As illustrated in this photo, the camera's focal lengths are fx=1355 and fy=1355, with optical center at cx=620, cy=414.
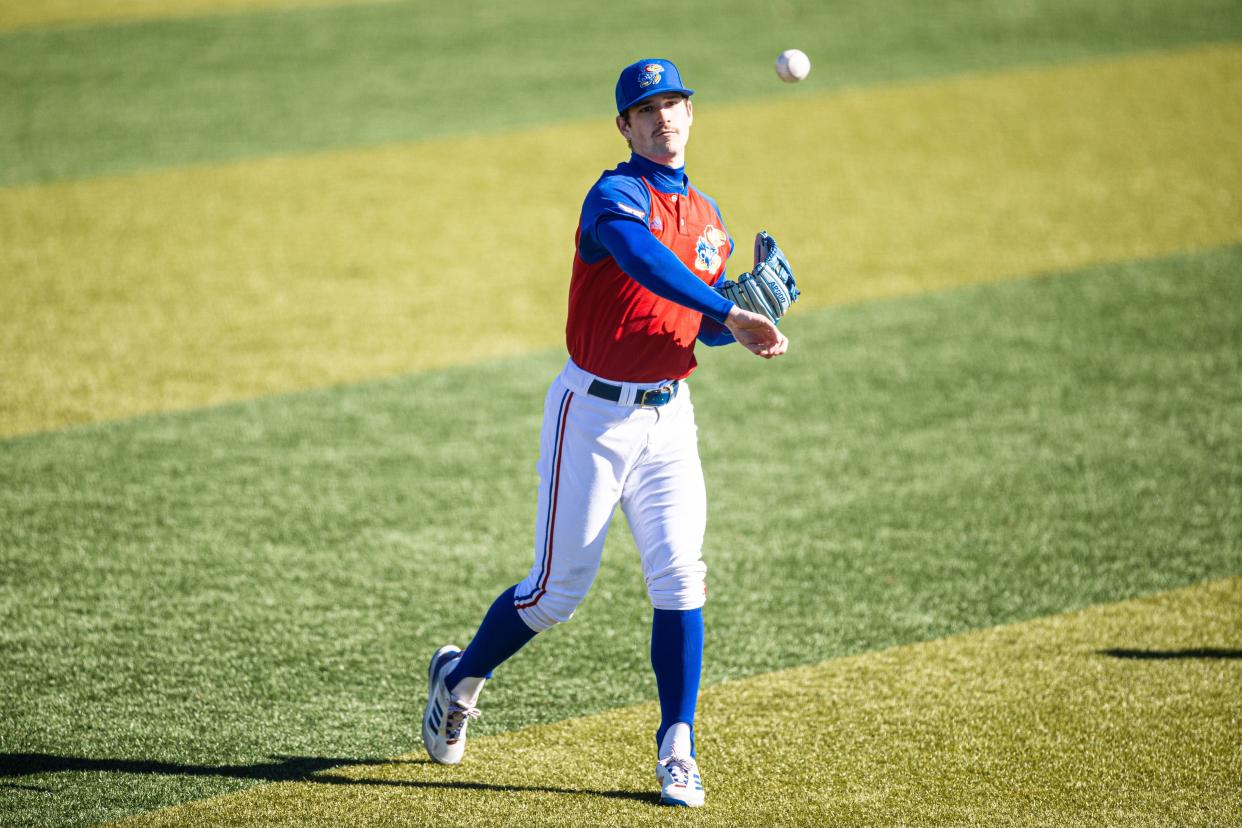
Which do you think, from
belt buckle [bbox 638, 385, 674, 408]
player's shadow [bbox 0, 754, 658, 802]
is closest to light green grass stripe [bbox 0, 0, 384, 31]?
player's shadow [bbox 0, 754, 658, 802]

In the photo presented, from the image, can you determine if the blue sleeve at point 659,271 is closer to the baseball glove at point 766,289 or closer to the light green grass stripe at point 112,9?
the baseball glove at point 766,289

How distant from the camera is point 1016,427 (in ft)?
23.0

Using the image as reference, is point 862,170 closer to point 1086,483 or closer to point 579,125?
point 579,125

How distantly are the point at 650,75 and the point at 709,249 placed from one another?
0.52 m

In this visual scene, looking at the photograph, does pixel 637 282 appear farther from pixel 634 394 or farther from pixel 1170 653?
pixel 1170 653

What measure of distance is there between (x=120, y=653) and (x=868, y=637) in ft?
8.89

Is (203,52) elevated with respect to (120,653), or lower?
elevated

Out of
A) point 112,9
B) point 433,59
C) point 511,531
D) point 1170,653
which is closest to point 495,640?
point 511,531

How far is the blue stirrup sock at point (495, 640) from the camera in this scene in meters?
3.98

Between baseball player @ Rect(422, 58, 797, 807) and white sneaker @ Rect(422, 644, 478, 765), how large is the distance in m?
0.36

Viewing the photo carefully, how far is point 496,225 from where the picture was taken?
10.8 m

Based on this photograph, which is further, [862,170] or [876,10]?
[876,10]

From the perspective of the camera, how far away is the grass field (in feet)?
13.8

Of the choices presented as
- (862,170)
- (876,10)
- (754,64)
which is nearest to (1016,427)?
(862,170)
